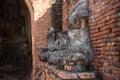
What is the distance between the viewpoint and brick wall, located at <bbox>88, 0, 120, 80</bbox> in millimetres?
2680

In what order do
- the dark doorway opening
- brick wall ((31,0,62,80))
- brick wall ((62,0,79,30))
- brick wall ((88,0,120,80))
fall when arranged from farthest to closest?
the dark doorway opening, brick wall ((31,0,62,80)), brick wall ((62,0,79,30)), brick wall ((88,0,120,80))

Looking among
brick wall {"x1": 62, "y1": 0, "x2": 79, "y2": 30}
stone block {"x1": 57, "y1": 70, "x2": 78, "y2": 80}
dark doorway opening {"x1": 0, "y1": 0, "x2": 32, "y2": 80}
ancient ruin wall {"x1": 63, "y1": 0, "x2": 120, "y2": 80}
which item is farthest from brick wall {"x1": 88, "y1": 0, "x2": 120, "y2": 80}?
dark doorway opening {"x1": 0, "y1": 0, "x2": 32, "y2": 80}

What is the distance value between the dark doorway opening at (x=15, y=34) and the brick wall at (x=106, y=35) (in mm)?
8783

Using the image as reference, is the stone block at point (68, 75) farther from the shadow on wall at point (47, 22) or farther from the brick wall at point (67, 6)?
the shadow on wall at point (47, 22)

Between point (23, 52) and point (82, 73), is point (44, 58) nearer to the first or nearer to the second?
point (82, 73)

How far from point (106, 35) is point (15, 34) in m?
11.2

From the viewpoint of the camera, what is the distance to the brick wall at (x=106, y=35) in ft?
8.79

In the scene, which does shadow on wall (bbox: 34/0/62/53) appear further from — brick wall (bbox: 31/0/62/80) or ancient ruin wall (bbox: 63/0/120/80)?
ancient ruin wall (bbox: 63/0/120/80)

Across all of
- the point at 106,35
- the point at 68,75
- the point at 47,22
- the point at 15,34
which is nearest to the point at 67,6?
the point at 47,22

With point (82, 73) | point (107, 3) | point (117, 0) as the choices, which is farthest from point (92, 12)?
point (82, 73)

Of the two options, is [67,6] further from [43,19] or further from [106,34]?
[106,34]

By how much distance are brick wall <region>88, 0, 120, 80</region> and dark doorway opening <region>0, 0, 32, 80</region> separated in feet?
28.8

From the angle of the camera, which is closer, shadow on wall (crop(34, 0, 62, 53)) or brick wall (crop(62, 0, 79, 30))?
brick wall (crop(62, 0, 79, 30))

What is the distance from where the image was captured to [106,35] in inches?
118
